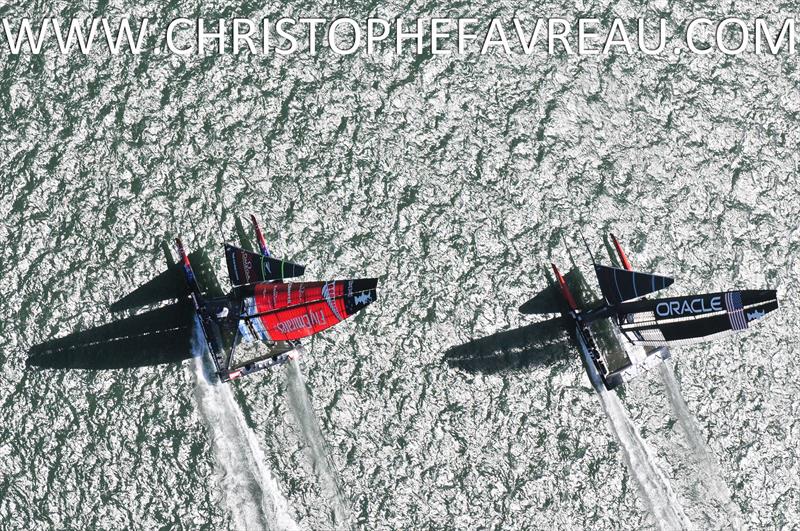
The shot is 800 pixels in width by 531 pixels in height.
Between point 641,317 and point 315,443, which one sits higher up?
point 315,443

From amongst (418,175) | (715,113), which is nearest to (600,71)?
(715,113)

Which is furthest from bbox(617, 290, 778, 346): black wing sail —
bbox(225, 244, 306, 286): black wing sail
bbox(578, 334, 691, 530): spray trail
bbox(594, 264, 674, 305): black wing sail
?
bbox(225, 244, 306, 286): black wing sail

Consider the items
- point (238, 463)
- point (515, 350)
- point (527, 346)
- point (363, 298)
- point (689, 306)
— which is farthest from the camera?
point (527, 346)

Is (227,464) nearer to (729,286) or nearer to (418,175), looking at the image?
(418,175)

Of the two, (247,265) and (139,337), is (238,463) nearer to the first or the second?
(139,337)

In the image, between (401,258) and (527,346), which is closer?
(527,346)

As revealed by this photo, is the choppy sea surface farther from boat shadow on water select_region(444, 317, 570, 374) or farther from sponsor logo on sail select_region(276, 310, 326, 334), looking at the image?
sponsor logo on sail select_region(276, 310, 326, 334)

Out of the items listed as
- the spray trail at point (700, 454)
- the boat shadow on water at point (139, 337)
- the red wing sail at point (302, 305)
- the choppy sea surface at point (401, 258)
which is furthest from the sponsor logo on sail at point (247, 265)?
the spray trail at point (700, 454)

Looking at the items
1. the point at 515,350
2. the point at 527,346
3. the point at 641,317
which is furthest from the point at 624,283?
the point at 515,350
